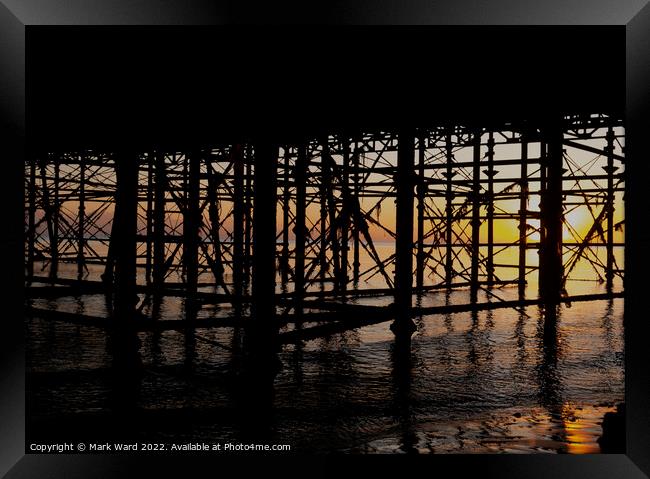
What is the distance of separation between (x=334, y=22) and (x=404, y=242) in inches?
180

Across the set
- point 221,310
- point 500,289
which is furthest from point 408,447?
point 500,289

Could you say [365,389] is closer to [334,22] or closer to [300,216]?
[334,22]

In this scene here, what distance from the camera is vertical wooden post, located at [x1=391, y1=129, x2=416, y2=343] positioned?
8.54 meters

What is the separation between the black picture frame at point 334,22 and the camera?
4.48m

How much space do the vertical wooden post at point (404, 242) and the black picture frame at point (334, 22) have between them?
3852 millimetres

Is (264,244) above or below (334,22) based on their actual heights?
below

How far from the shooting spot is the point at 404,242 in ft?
28.7

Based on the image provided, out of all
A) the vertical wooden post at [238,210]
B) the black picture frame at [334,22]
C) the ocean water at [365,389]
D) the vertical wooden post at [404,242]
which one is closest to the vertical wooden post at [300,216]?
the ocean water at [365,389]

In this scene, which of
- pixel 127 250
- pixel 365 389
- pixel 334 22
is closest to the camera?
pixel 334 22

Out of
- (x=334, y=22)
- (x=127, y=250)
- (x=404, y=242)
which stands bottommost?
(x=127, y=250)

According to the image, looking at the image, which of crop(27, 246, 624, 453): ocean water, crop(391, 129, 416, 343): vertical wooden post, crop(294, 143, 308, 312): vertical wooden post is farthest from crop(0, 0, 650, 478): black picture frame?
crop(294, 143, 308, 312): vertical wooden post

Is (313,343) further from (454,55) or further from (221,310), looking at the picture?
(454,55)

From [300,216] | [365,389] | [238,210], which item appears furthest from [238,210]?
[365,389]

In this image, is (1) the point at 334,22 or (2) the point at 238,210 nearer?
(1) the point at 334,22
